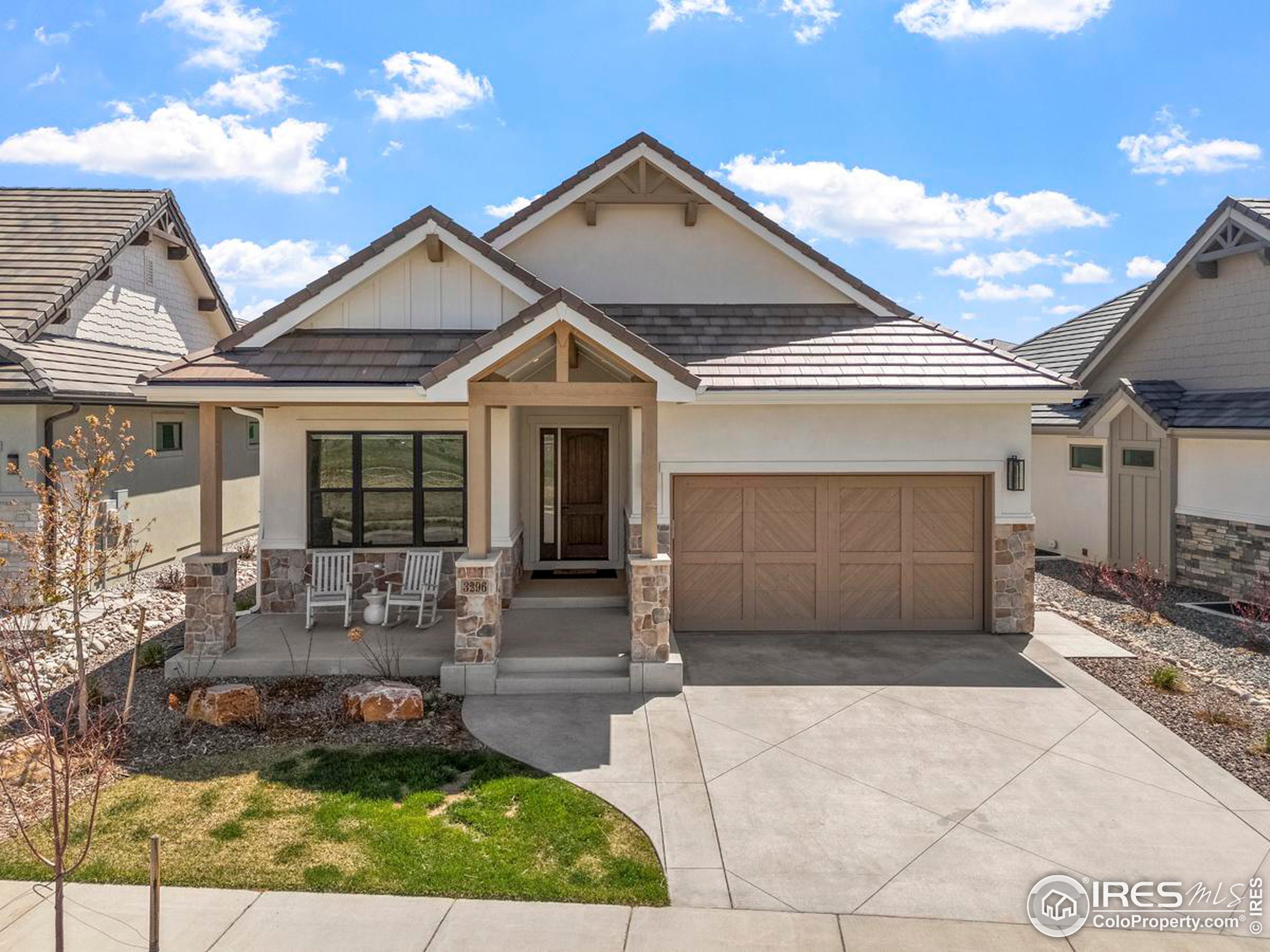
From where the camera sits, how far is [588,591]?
1111 cm

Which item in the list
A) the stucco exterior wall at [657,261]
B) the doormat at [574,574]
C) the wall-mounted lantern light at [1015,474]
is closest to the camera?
the wall-mounted lantern light at [1015,474]

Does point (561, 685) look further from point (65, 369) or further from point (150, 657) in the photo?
point (65, 369)

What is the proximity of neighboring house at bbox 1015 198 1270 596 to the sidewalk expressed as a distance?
411 inches

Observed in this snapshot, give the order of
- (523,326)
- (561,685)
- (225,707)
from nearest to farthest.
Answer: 1. (225,707)
2. (523,326)
3. (561,685)

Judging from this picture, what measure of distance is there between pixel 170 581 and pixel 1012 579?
1308cm

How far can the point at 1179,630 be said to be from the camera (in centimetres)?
1047

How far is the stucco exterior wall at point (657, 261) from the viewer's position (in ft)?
37.8

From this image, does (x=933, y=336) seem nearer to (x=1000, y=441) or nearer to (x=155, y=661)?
(x=1000, y=441)

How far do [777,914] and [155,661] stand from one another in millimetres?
7690

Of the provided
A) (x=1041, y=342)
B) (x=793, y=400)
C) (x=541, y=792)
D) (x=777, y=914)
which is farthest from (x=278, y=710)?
(x=1041, y=342)

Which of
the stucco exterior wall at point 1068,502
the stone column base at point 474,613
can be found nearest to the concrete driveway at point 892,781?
the stone column base at point 474,613

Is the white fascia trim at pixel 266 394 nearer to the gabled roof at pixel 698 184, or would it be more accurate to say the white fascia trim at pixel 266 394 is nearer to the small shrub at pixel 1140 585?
the gabled roof at pixel 698 184

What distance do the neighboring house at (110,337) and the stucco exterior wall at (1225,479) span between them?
1722cm

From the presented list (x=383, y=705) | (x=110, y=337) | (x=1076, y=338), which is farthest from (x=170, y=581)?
(x=1076, y=338)
